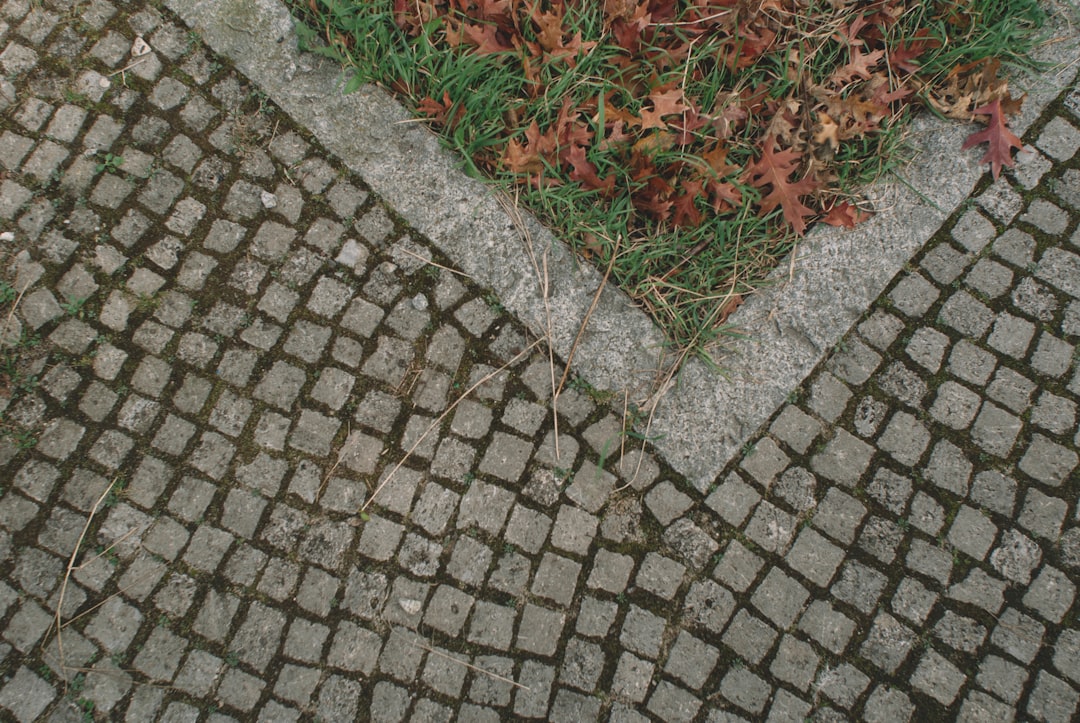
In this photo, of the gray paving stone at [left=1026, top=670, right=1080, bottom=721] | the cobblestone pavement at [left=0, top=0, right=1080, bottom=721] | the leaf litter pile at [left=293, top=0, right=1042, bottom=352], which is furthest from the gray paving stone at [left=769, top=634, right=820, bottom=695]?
the leaf litter pile at [left=293, top=0, right=1042, bottom=352]

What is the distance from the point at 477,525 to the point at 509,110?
1732 millimetres

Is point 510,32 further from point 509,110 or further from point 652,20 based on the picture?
point 652,20

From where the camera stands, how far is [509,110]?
2.75 m

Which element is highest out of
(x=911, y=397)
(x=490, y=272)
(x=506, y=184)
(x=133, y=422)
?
(x=506, y=184)

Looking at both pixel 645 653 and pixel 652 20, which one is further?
pixel 652 20

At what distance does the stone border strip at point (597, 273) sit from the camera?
2688mm

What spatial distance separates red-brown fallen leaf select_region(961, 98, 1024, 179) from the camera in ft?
9.17

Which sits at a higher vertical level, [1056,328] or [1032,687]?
[1056,328]

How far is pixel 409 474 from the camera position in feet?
8.58

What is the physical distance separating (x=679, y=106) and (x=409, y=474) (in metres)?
1.88

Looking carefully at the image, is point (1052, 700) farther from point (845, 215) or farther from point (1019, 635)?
point (845, 215)

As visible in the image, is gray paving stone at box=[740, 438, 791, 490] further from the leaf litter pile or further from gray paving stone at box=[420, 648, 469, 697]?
gray paving stone at box=[420, 648, 469, 697]

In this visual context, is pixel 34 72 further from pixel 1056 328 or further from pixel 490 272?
pixel 1056 328

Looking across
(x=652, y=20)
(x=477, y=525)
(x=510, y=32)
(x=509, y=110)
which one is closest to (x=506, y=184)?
(x=509, y=110)
